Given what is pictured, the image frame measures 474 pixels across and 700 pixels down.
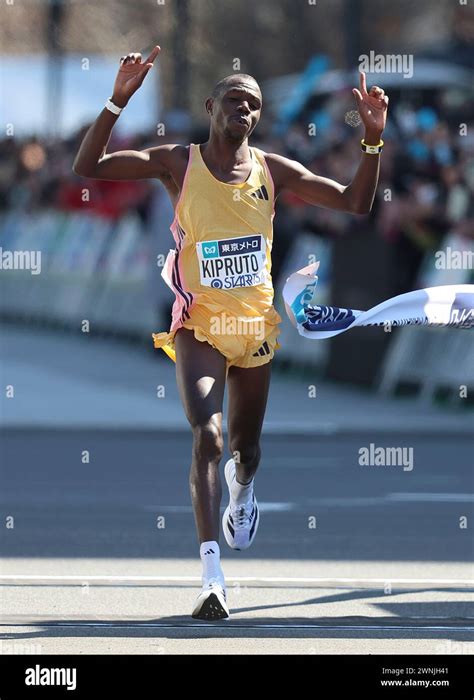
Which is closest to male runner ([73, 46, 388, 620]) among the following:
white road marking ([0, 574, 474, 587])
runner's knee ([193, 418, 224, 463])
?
runner's knee ([193, 418, 224, 463])

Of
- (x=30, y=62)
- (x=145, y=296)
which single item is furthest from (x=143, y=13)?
(x=145, y=296)

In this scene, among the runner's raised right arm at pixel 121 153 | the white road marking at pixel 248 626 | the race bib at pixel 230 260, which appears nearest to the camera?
the white road marking at pixel 248 626

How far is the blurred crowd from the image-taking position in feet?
56.2

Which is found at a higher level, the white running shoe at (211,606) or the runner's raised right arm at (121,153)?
the runner's raised right arm at (121,153)

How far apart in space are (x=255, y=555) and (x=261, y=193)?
2.41 m

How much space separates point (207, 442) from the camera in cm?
746

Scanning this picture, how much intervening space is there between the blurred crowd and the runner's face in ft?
29.9

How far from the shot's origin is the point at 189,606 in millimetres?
7879

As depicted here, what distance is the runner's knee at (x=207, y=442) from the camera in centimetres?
746

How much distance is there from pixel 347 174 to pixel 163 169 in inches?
403

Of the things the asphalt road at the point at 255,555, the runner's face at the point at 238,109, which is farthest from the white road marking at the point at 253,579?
the runner's face at the point at 238,109

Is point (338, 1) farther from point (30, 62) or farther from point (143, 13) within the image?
point (30, 62)

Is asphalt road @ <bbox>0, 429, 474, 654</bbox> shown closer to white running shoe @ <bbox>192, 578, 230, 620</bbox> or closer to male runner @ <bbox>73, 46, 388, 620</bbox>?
white running shoe @ <bbox>192, 578, 230, 620</bbox>

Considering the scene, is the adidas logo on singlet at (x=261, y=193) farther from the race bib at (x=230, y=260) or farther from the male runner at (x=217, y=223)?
the race bib at (x=230, y=260)
